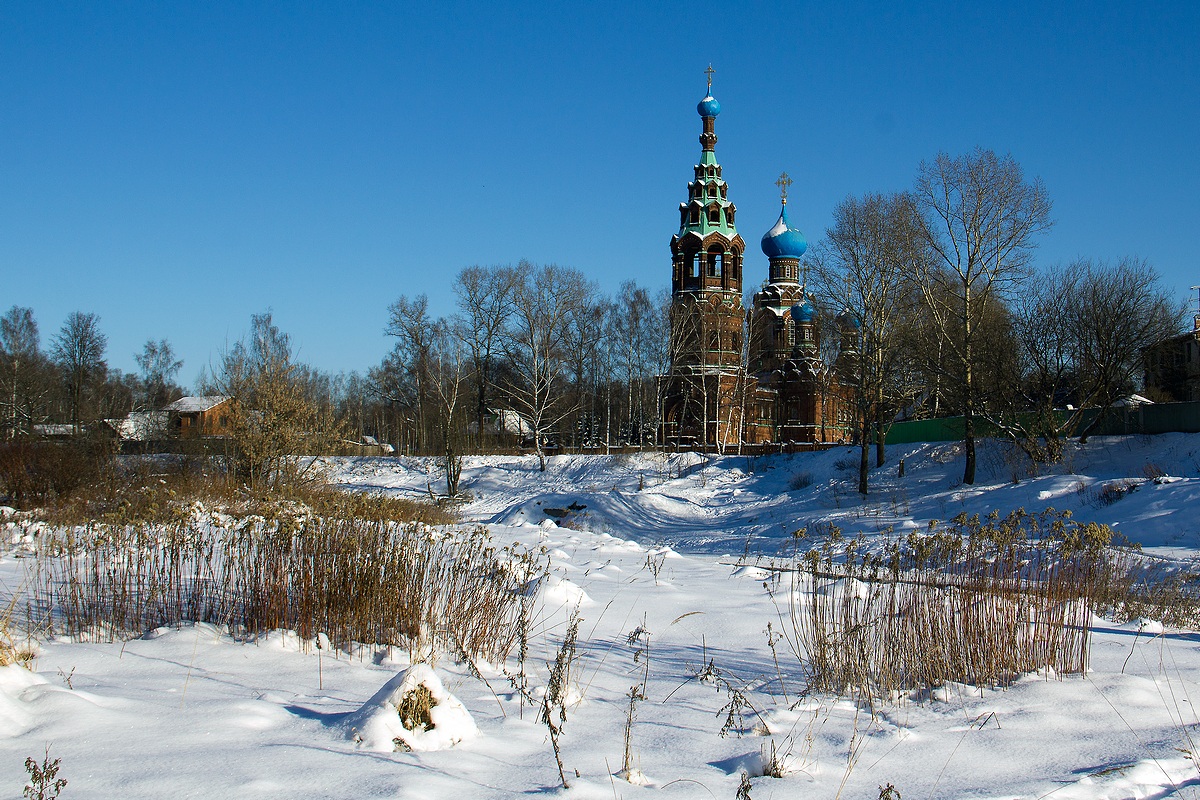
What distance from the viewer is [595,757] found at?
11.3 feet

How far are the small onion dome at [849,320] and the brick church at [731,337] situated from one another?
10112 mm

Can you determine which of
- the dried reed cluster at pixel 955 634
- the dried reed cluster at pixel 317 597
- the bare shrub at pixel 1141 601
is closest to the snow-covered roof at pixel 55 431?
the dried reed cluster at pixel 317 597

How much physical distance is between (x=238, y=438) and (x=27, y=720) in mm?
13175

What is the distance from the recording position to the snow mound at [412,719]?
336 cm

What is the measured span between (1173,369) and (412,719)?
1129 inches

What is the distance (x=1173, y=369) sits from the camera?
25516 mm

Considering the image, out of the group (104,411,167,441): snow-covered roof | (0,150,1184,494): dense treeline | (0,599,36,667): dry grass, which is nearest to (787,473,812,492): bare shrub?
(0,150,1184,494): dense treeline

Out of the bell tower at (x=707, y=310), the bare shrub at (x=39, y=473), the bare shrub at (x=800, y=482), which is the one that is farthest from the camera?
the bell tower at (x=707, y=310)

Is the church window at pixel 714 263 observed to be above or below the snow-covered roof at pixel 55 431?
above

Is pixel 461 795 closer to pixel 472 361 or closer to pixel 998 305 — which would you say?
pixel 998 305

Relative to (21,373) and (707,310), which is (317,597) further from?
(21,373)

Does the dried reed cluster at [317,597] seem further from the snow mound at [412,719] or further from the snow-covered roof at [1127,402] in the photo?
the snow-covered roof at [1127,402]

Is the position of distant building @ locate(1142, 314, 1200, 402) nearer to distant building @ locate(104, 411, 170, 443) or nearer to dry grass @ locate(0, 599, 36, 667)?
dry grass @ locate(0, 599, 36, 667)

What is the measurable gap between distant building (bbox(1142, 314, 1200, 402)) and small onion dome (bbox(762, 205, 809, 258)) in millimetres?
18568
